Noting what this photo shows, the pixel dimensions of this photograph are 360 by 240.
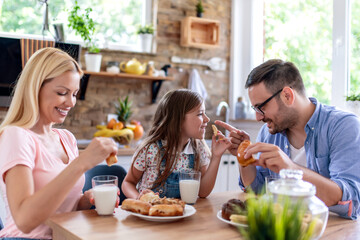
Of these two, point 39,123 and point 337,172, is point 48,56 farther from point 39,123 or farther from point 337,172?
point 337,172

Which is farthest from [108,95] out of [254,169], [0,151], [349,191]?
[349,191]

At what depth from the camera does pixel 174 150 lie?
2150 millimetres

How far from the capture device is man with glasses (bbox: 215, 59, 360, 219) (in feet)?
5.29

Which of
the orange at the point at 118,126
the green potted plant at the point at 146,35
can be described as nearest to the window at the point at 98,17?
the green potted plant at the point at 146,35

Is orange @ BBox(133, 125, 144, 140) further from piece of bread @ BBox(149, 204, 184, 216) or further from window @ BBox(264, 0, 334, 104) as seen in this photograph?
piece of bread @ BBox(149, 204, 184, 216)

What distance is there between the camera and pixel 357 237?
124 cm

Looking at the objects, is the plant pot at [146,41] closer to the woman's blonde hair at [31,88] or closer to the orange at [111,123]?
the orange at [111,123]

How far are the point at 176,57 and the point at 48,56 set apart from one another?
2766 millimetres

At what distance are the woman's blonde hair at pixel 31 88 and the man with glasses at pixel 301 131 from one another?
862 millimetres

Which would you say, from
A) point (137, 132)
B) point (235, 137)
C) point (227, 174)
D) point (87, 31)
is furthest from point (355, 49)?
point (87, 31)

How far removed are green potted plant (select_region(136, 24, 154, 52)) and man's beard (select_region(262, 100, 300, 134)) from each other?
91.0 inches

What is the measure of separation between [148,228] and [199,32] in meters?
3.40

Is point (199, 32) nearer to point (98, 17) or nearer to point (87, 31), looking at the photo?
point (98, 17)

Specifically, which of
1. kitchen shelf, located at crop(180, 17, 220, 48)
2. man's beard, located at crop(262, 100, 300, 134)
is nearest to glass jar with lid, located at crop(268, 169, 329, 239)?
man's beard, located at crop(262, 100, 300, 134)
